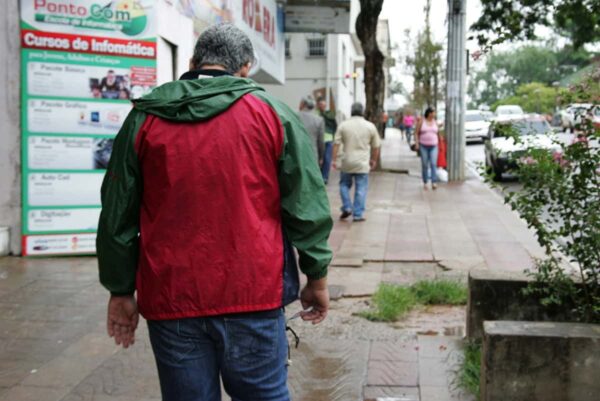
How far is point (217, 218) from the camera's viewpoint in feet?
7.82

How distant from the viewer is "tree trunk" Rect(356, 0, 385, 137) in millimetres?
19281

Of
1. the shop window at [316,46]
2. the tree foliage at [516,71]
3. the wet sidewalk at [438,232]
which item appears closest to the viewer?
the wet sidewalk at [438,232]

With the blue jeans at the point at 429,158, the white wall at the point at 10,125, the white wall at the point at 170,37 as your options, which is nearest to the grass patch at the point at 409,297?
the white wall at the point at 170,37

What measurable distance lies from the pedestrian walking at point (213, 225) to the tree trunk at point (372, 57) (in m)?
17.2

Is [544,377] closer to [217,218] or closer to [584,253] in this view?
[584,253]

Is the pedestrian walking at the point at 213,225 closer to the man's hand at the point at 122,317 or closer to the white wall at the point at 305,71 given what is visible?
the man's hand at the point at 122,317

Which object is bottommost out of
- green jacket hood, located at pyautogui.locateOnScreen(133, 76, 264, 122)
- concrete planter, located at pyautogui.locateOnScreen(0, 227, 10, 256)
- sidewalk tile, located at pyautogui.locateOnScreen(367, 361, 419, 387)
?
sidewalk tile, located at pyautogui.locateOnScreen(367, 361, 419, 387)

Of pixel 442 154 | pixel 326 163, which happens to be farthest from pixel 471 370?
pixel 442 154

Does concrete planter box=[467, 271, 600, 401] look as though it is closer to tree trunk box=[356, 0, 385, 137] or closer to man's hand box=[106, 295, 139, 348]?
man's hand box=[106, 295, 139, 348]

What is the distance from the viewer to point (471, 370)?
4363 millimetres

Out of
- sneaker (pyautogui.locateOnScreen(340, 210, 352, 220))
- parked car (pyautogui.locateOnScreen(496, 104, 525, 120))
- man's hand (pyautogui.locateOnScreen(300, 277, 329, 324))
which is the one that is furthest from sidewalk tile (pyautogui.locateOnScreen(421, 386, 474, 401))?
sneaker (pyautogui.locateOnScreen(340, 210, 352, 220))

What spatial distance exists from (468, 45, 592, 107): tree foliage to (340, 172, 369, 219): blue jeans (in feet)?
270

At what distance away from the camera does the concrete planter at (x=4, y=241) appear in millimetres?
7672

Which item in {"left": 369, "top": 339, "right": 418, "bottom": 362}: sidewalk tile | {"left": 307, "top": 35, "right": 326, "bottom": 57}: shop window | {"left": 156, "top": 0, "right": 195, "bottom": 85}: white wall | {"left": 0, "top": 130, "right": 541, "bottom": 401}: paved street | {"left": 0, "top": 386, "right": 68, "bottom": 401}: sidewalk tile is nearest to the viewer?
{"left": 0, "top": 386, "right": 68, "bottom": 401}: sidewalk tile
